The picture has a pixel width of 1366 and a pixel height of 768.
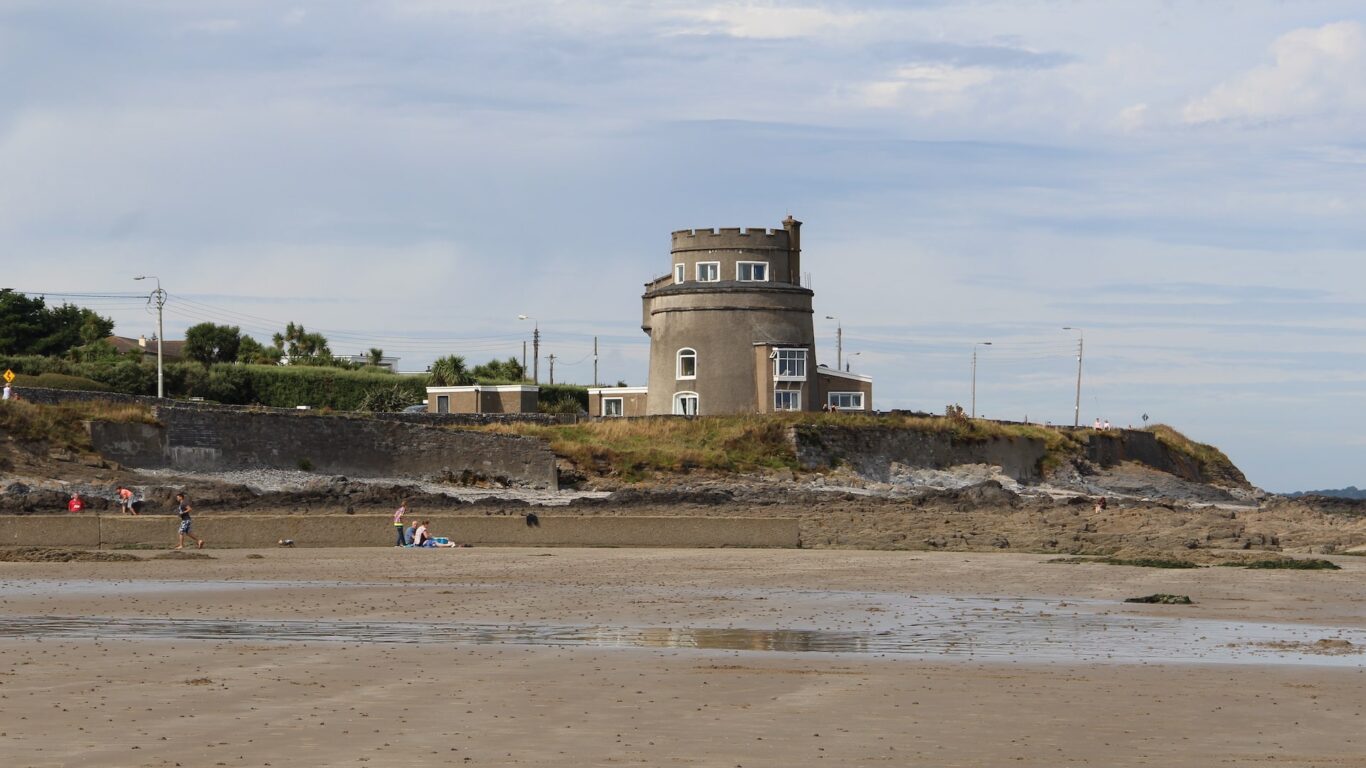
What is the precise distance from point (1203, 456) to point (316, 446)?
167 ft

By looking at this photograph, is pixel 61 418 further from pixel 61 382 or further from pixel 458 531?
pixel 458 531

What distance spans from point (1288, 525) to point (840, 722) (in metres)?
35.0

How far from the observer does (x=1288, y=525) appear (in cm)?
4375

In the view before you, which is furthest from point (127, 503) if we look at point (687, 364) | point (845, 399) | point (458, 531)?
point (845, 399)

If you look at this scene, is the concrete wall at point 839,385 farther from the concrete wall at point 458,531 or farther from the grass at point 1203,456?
the concrete wall at point 458,531

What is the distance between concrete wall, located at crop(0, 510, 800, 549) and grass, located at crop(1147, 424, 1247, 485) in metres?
50.5

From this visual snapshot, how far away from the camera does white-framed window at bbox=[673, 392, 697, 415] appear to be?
69250 millimetres

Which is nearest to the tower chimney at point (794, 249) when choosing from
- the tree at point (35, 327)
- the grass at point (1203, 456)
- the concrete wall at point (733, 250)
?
the concrete wall at point (733, 250)

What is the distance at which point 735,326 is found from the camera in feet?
224

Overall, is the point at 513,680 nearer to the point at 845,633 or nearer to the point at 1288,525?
the point at 845,633

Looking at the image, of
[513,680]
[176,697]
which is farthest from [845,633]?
[176,697]

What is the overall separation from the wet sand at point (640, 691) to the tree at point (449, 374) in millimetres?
65808

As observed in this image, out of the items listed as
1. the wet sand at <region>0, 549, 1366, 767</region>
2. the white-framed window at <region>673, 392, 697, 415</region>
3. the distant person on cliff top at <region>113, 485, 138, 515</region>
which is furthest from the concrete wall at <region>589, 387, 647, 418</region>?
the wet sand at <region>0, 549, 1366, 767</region>

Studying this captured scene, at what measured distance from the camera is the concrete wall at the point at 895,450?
61.3 m
